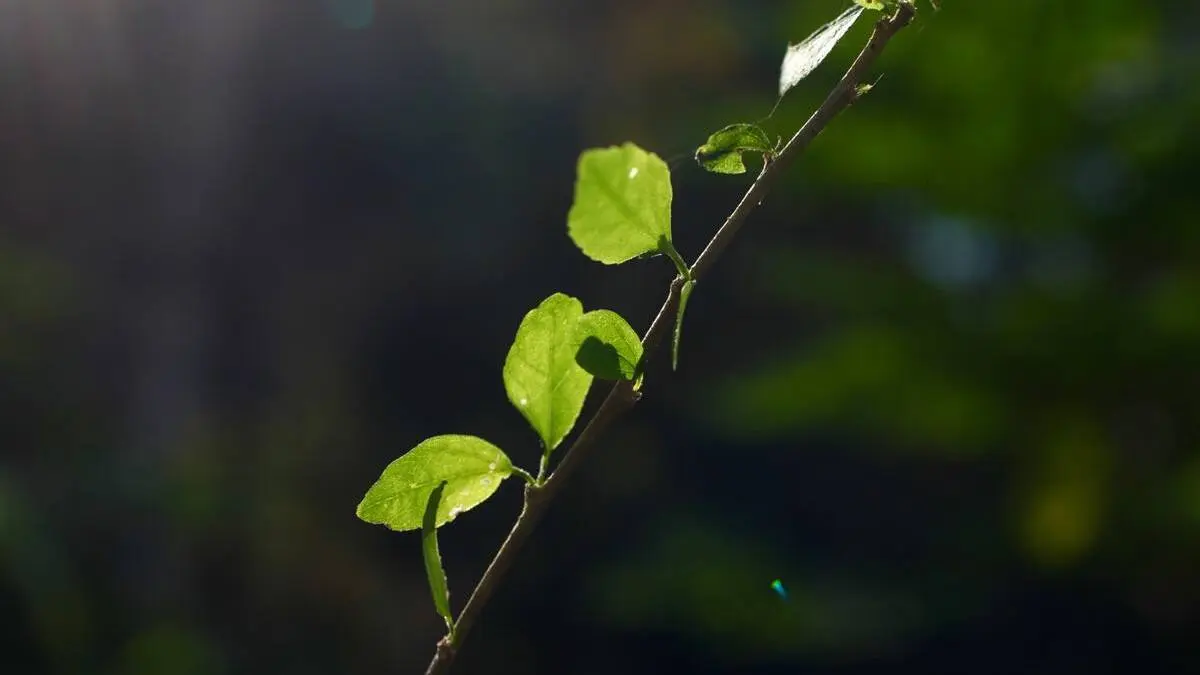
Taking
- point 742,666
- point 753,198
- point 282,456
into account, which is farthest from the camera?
point 282,456

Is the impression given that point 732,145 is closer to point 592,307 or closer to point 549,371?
point 549,371

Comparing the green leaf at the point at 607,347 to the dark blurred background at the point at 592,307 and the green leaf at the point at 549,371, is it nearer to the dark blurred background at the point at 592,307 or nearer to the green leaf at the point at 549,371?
the green leaf at the point at 549,371

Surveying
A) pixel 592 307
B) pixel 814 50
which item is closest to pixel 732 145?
pixel 814 50

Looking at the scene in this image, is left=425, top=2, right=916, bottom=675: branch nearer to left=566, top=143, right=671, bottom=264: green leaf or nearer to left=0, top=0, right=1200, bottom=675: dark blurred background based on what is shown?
left=566, top=143, right=671, bottom=264: green leaf

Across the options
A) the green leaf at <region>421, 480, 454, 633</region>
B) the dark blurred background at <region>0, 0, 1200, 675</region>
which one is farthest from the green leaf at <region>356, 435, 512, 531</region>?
the dark blurred background at <region>0, 0, 1200, 675</region>

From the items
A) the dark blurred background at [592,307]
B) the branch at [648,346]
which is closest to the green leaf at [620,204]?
the branch at [648,346]

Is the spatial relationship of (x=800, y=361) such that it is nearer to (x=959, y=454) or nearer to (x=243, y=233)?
(x=959, y=454)

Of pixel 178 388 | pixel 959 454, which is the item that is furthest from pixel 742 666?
pixel 178 388
